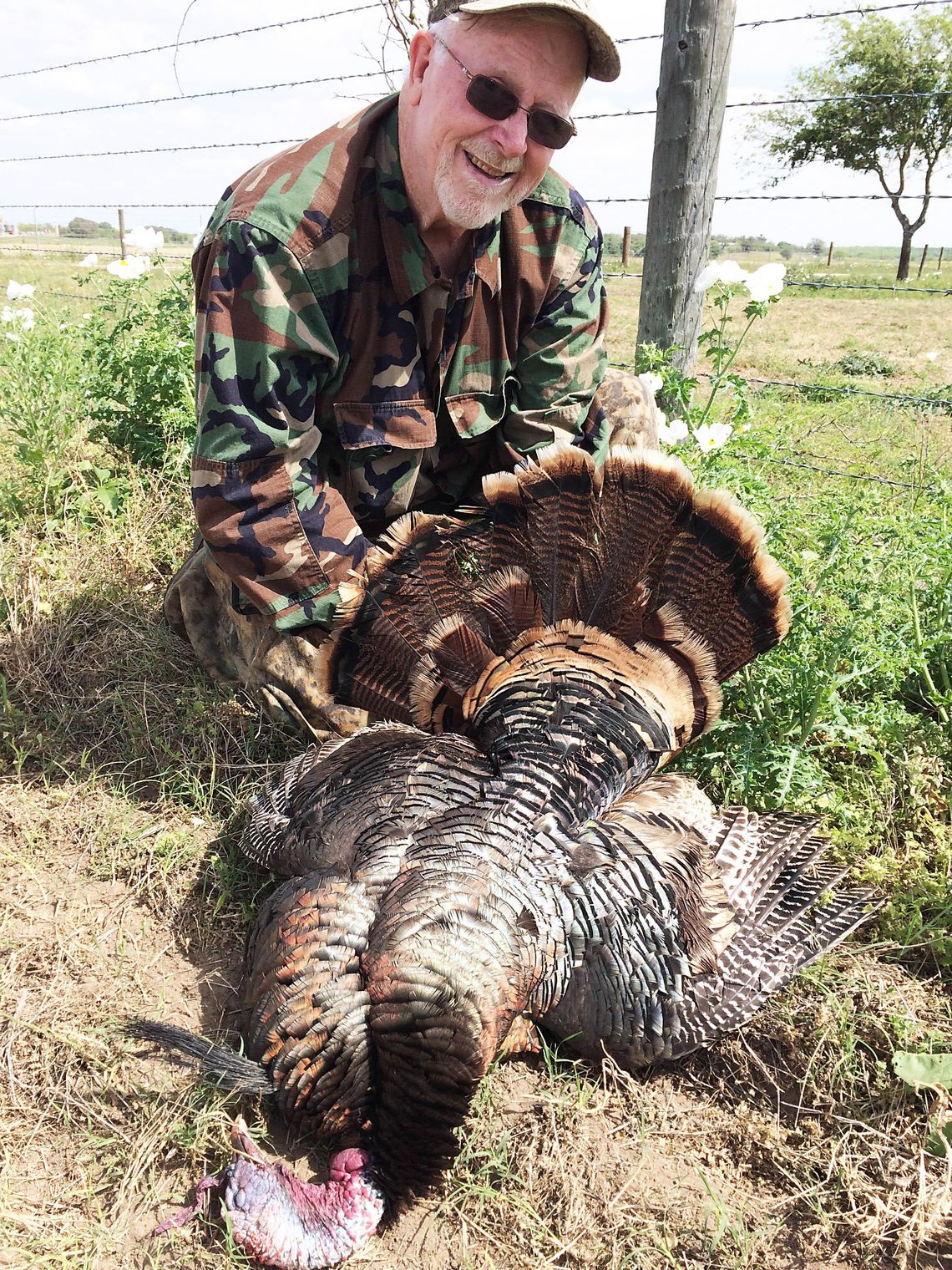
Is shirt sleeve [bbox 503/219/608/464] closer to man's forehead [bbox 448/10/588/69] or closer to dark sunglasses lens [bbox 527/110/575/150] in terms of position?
dark sunglasses lens [bbox 527/110/575/150]

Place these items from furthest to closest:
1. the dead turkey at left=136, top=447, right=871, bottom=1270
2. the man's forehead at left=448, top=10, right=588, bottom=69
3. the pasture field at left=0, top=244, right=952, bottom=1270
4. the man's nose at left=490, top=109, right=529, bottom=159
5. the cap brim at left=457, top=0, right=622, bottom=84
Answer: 1. the man's nose at left=490, top=109, right=529, bottom=159
2. the man's forehead at left=448, top=10, right=588, bottom=69
3. the cap brim at left=457, top=0, right=622, bottom=84
4. the pasture field at left=0, top=244, right=952, bottom=1270
5. the dead turkey at left=136, top=447, right=871, bottom=1270

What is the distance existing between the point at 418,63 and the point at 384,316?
747 mm

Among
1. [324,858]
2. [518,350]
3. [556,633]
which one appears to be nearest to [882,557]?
[556,633]

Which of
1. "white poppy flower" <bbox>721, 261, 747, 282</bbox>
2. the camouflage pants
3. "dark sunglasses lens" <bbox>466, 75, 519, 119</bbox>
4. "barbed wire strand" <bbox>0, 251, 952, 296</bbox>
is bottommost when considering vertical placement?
the camouflage pants

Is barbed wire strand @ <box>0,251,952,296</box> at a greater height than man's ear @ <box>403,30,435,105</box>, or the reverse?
man's ear @ <box>403,30,435,105</box>

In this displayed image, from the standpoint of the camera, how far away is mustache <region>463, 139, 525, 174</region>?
8.75 ft

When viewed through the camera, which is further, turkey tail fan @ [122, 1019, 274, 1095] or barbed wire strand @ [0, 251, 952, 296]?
barbed wire strand @ [0, 251, 952, 296]

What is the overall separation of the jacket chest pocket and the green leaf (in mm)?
2313

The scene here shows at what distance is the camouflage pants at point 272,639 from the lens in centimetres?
312

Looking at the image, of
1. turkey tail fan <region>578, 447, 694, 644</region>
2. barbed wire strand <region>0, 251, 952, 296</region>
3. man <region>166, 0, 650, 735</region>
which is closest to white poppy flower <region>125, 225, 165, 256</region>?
barbed wire strand <region>0, 251, 952, 296</region>

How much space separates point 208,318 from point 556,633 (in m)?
1.45

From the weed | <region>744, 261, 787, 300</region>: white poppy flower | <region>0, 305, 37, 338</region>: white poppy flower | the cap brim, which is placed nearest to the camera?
the cap brim

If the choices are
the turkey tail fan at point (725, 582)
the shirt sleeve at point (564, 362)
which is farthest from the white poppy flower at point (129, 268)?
the turkey tail fan at point (725, 582)

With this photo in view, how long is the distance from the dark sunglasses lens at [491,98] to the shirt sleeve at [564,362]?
0.73 meters
